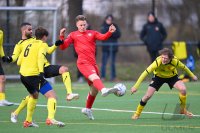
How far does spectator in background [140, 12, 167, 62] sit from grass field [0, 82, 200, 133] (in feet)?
11.7

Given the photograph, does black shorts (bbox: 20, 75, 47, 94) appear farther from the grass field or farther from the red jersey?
the red jersey

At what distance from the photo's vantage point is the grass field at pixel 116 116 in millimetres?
13383

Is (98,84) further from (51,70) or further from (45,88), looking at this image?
(45,88)

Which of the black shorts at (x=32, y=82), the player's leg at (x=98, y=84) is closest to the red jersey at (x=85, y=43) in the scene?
the player's leg at (x=98, y=84)

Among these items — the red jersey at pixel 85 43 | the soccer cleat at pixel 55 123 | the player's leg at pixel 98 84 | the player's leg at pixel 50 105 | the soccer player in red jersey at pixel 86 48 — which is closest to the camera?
the soccer cleat at pixel 55 123

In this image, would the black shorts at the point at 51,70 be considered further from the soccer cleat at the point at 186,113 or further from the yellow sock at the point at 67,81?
the soccer cleat at the point at 186,113

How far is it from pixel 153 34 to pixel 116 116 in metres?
9.57

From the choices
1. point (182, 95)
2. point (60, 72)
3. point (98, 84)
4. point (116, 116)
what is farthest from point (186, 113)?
point (60, 72)

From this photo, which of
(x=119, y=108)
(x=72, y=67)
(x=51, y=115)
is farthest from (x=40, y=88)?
(x=72, y=67)


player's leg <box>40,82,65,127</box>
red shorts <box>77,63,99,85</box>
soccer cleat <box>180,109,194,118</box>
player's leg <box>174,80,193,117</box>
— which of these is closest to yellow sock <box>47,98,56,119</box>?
player's leg <box>40,82,65,127</box>

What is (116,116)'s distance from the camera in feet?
51.3

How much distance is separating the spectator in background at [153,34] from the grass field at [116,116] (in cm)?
355

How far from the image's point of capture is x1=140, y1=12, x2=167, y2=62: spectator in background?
24.8 m

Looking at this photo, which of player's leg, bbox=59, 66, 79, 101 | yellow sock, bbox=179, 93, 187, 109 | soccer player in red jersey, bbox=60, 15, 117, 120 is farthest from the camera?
yellow sock, bbox=179, 93, 187, 109
